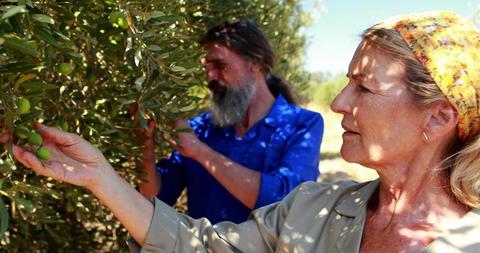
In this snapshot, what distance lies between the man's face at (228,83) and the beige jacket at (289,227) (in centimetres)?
95

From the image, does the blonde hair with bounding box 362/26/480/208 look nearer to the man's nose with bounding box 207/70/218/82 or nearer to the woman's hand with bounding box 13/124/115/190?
the woman's hand with bounding box 13/124/115/190

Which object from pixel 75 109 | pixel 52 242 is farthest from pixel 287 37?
pixel 75 109

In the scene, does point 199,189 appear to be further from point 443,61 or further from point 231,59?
point 443,61

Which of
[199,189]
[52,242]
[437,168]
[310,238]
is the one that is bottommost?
[52,242]

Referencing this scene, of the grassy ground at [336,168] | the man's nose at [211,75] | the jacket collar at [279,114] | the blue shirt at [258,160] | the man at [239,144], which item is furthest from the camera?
the grassy ground at [336,168]

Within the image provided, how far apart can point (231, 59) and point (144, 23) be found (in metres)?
1.27

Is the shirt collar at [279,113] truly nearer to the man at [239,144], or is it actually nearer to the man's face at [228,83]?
the man at [239,144]

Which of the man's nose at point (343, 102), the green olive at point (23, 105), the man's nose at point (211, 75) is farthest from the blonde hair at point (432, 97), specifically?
the man's nose at point (211, 75)

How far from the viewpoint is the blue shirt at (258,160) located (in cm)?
271

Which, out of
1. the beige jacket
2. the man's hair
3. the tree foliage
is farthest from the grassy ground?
the beige jacket

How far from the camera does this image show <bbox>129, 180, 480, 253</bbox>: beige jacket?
183cm

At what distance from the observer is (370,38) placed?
5.90 ft

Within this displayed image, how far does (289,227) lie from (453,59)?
67 centimetres

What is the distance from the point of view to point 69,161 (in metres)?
1.67
